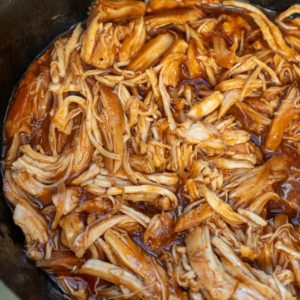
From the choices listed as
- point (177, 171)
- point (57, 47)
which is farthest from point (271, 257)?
point (57, 47)

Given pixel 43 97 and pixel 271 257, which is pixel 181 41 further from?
pixel 271 257

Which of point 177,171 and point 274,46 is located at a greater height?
point 274,46

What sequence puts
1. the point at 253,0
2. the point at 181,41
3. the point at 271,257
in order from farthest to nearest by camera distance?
the point at 253,0, the point at 181,41, the point at 271,257

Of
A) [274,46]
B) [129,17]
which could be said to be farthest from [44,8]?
Result: [274,46]

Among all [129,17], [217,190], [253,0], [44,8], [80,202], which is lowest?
[217,190]

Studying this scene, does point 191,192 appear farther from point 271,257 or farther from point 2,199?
point 2,199

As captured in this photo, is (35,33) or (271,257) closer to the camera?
(271,257)

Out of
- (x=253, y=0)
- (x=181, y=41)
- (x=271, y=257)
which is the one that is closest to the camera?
(x=271, y=257)
